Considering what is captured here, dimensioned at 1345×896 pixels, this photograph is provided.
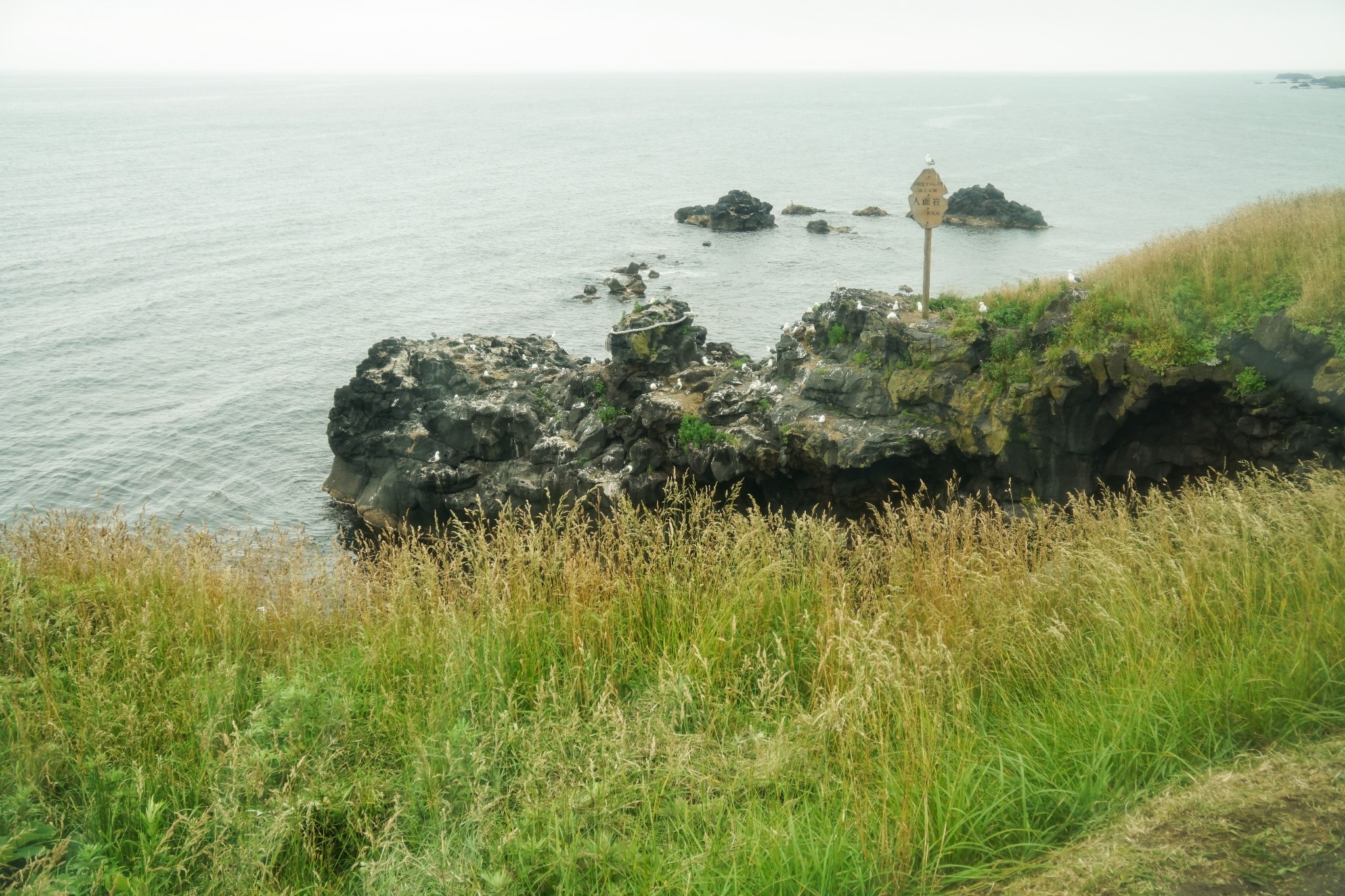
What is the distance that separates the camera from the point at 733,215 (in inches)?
2298

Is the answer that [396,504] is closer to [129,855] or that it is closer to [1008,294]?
[1008,294]

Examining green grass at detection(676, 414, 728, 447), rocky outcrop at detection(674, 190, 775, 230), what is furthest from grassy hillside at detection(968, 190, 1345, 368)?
rocky outcrop at detection(674, 190, 775, 230)

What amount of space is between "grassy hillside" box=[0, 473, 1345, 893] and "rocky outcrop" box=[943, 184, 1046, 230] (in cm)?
5317

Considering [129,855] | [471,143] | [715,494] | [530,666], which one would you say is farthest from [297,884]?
[471,143]

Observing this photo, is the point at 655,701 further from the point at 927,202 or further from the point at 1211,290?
the point at 927,202

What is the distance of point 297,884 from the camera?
4.40 m

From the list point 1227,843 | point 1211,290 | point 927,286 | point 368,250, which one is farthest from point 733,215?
point 1227,843

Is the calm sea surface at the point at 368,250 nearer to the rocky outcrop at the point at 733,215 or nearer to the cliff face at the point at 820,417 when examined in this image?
the rocky outcrop at the point at 733,215

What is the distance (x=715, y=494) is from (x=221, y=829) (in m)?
14.0

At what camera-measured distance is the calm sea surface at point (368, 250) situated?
28.6 metres

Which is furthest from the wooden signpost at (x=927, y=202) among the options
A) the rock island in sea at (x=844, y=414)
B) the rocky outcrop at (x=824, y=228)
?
the rocky outcrop at (x=824, y=228)

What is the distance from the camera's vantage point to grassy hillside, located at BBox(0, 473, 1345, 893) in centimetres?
435

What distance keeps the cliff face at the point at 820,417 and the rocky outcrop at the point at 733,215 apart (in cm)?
3515

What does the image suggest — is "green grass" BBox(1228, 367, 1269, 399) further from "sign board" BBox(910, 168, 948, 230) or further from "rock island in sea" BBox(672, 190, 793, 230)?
"rock island in sea" BBox(672, 190, 793, 230)
